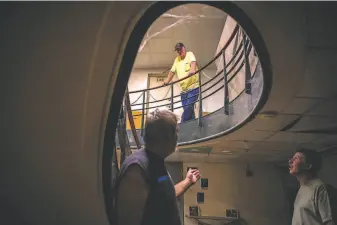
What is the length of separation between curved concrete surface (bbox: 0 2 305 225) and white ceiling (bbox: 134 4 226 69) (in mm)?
3232

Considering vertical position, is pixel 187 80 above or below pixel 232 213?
above

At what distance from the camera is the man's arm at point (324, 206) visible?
1.66m

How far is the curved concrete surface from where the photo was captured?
0.85 metres

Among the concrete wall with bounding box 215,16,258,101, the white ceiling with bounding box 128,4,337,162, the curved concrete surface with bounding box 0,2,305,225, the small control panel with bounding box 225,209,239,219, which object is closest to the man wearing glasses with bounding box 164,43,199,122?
the white ceiling with bounding box 128,4,337,162

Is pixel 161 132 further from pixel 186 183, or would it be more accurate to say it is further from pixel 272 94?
pixel 272 94

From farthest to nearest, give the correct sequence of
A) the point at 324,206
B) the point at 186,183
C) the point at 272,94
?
the point at 272,94, the point at 324,206, the point at 186,183

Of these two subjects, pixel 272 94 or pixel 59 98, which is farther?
pixel 272 94

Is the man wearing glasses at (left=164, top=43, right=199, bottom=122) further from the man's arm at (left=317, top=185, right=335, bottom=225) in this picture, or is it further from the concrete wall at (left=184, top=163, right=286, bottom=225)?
the man's arm at (left=317, top=185, right=335, bottom=225)

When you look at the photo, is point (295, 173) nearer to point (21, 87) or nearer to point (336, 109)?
point (336, 109)

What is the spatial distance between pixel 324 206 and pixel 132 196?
1.40 meters

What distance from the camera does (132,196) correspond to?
95 cm

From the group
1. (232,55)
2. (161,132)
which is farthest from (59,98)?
(232,55)

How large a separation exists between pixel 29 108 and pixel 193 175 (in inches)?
36.7

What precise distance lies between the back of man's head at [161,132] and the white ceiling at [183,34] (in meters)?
3.17
